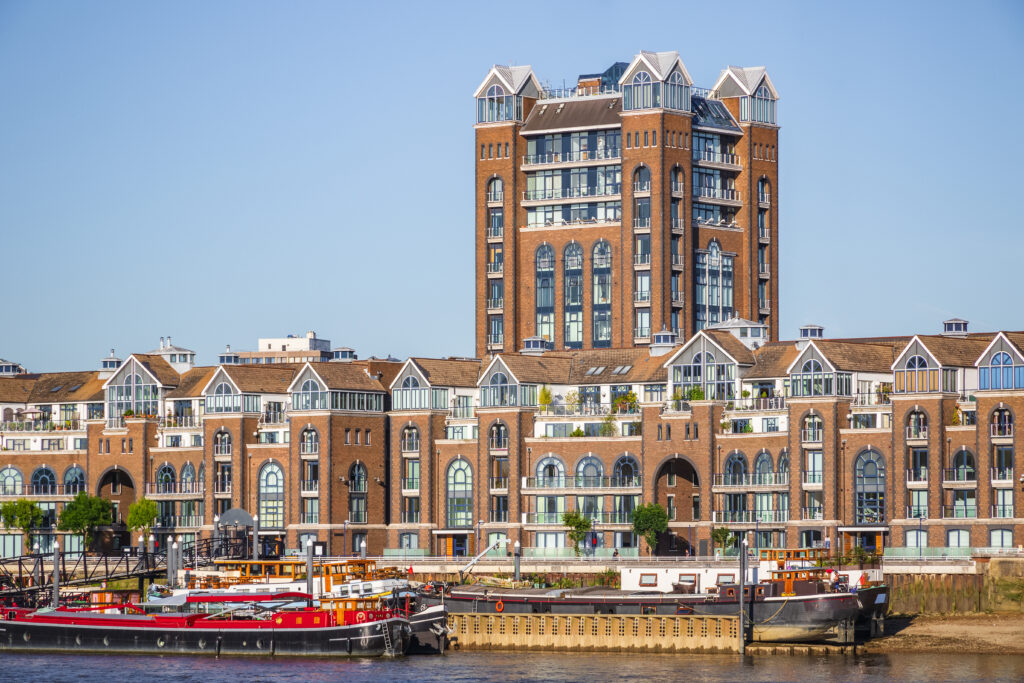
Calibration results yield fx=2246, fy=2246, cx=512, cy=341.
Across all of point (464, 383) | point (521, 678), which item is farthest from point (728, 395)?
point (521, 678)

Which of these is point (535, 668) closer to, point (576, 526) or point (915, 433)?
point (576, 526)

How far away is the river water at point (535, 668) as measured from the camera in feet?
418

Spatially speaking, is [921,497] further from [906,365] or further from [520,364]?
[520,364]

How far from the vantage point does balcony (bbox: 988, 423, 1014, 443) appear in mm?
155625

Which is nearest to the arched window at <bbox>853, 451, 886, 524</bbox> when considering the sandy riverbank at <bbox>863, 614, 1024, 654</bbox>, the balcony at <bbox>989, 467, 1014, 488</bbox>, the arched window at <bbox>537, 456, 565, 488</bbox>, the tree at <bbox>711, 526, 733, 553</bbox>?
the balcony at <bbox>989, 467, 1014, 488</bbox>

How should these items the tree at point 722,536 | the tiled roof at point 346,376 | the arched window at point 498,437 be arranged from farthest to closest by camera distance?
1. the tiled roof at point 346,376
2. the arched window at point 498,437
3. the tree at point 722,536

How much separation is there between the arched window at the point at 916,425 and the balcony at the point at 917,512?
5.07 metres

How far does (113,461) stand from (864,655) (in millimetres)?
83564

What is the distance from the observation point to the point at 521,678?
12725 cm

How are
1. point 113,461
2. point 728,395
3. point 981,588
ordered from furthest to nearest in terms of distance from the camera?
point 113,461
point 728,395
point 981,588

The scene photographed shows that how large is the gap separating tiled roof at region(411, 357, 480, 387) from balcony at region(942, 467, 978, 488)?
45.0 m

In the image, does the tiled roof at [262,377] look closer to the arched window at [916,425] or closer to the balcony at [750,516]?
the balcony at [750,516]

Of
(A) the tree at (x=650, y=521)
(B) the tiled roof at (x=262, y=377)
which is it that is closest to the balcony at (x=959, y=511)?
(A) the tree at (x=650, y=521)

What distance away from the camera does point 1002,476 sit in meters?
156
